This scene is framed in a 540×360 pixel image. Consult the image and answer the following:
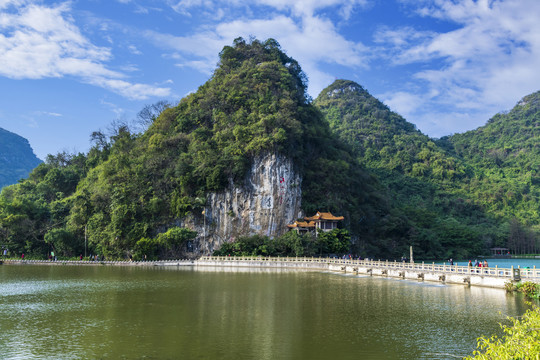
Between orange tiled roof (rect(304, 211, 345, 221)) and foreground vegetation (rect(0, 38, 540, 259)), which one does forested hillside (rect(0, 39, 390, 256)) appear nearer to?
foreground vegetation (rect(0, 38, 540, 259))

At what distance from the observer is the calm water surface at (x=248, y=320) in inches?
691

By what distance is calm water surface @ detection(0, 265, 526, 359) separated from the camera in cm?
1756

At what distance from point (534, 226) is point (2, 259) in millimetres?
108763

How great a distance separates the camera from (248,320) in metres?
23.2

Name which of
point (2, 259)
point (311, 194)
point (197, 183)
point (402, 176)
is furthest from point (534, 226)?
point (2, 259)

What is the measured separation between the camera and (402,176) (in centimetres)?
12231

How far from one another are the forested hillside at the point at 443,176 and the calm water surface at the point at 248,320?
55.4 metres

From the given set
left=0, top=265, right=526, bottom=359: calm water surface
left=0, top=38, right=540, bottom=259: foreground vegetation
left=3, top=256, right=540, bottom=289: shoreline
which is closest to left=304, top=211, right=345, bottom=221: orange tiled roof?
left=0, top=38, right=540, bottom=259: foreground vegetation

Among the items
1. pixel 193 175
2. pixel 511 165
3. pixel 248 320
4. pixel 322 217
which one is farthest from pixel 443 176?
pixel 248 320

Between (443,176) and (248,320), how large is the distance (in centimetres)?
11341

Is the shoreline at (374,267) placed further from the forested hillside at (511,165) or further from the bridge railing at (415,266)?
the forested hillside at (511,165)

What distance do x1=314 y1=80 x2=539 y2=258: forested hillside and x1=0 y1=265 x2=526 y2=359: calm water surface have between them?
5543cm

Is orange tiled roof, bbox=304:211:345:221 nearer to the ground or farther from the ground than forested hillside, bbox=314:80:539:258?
nearer to the ground

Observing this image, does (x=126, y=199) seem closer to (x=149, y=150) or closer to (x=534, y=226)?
(x=149, y=150)
